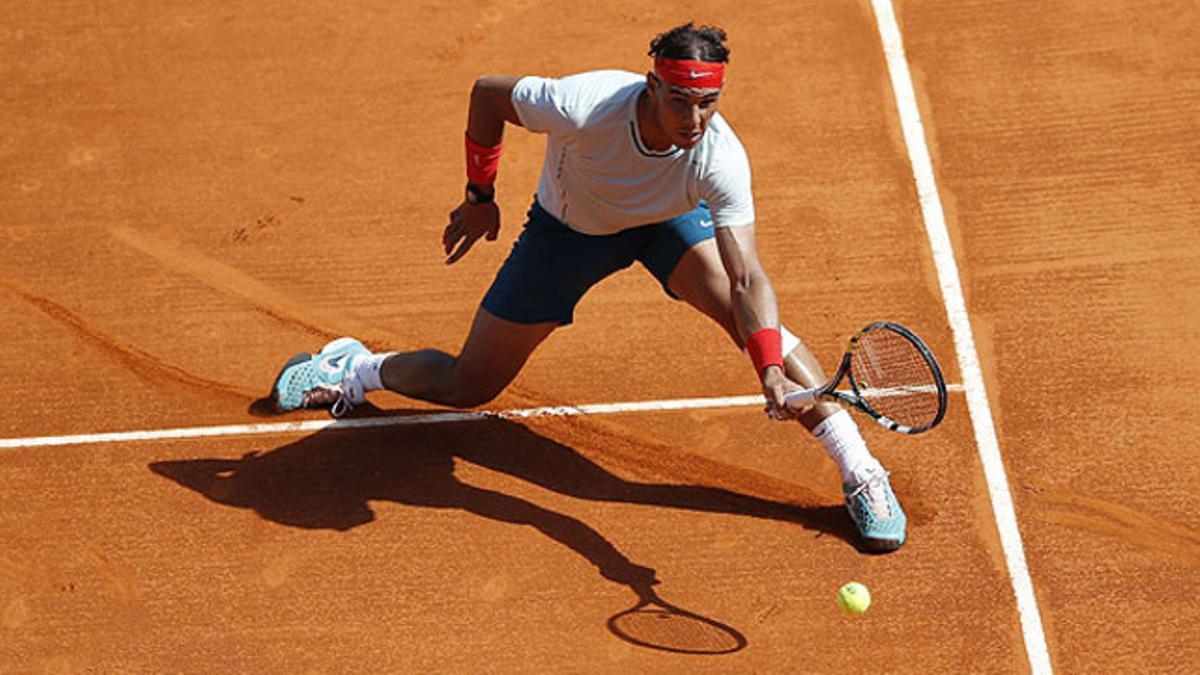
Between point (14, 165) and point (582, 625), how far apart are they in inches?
170

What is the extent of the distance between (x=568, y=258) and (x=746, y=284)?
2.86 feet

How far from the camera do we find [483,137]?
275 inches

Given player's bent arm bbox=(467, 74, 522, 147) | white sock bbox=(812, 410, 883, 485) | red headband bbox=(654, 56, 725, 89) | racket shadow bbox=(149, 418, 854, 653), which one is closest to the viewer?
red headband bbox=(654, 56, 725, 89)

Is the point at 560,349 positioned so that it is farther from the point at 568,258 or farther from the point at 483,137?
the point at 483,137

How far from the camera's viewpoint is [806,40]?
9617 mm

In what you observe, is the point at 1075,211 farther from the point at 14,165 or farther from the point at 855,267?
the point at 14,165

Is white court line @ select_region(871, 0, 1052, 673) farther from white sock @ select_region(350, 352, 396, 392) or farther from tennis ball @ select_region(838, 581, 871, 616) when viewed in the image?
white sock @ select_region(350, 352, 396, 392)

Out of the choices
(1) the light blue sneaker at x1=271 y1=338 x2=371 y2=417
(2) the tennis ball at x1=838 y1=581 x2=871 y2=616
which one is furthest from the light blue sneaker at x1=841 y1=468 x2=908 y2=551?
(1) the light blue sneaker at x1=271 y1=338 x2=371 y2=417

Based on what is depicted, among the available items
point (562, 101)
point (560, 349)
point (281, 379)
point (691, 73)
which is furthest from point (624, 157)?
point (281, 379)

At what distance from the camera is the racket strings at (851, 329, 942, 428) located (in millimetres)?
6695

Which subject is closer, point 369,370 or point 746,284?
point 746,284

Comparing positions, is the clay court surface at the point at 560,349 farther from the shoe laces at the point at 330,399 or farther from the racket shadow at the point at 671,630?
the shoe laces at the point at 330,399

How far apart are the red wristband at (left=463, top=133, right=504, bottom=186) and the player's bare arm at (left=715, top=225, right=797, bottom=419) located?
3.30 ft

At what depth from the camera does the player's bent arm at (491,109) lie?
687 cm
